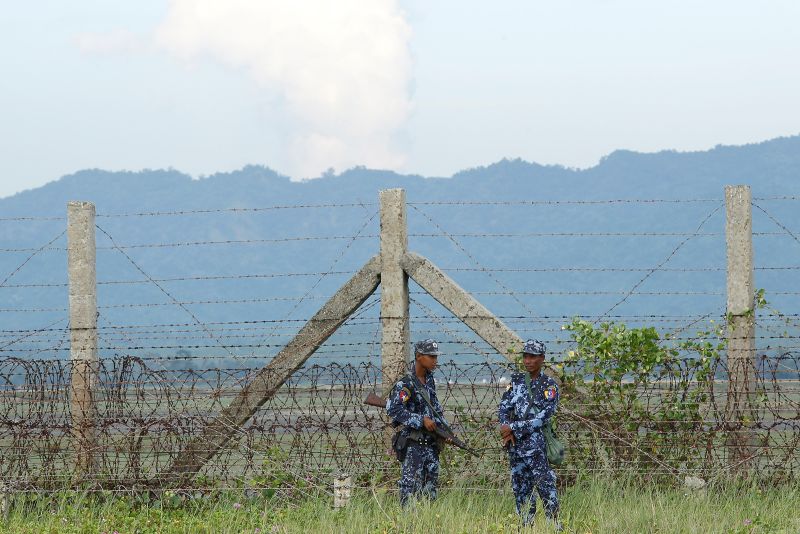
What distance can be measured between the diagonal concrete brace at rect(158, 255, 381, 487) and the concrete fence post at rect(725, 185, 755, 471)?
3.19 metres

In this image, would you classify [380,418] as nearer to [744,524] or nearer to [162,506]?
[162,506]

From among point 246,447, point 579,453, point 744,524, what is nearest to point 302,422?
point 246,447

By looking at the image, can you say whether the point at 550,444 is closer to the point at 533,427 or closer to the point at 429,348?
the point at 533,427

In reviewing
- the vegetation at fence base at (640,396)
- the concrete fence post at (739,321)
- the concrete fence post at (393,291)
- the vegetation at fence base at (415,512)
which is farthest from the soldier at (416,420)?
the concrete fence post at (739,321)

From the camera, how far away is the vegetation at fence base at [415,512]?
8.89 metres

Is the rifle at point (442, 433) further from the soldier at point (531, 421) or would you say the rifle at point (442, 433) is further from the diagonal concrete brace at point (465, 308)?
the diagonal concrete brace at point (465, 308)

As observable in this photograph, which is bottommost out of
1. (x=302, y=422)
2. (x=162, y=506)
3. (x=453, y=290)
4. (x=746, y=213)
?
(x=162, y=506)

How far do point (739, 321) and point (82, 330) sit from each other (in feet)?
19.6

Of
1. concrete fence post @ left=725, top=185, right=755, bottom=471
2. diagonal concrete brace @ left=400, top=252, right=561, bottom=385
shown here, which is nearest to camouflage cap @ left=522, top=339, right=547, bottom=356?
diagonal concrete brace @ left=400, top=252, right=561, bottom=385

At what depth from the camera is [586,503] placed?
9906 mm

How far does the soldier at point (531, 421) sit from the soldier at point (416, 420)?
23.8 inches

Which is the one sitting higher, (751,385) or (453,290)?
(453,290)

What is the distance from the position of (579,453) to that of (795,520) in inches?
81.4

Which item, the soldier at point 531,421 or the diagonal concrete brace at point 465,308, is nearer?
the soldier at point 531,421
